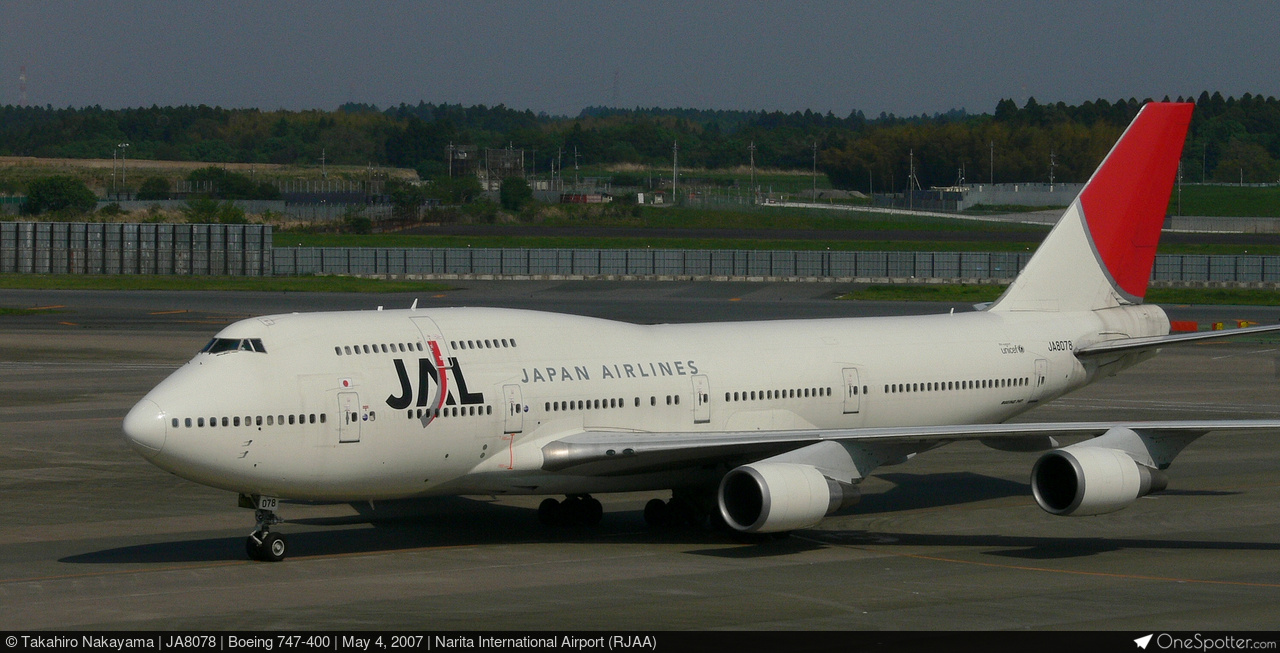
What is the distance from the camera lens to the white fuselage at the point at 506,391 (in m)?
24.4

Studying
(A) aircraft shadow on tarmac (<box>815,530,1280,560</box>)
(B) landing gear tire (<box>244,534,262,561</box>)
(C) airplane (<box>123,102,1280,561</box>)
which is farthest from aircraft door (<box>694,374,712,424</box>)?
(B) landing gear tire (<box>244,534,262,561</box>)

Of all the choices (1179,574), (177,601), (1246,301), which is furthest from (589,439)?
(1246,301)

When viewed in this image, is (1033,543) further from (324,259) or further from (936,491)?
(324,259)

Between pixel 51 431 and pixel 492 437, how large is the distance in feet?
70.6

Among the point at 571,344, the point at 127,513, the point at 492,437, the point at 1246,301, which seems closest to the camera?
the point at 492,437

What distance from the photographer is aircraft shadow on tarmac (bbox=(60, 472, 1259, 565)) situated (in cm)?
2677

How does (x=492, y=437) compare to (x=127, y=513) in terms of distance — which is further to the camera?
(x=127, y=513)

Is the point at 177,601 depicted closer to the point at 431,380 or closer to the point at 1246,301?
the point at 431,380

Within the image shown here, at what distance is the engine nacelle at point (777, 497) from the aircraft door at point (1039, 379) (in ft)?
30.0

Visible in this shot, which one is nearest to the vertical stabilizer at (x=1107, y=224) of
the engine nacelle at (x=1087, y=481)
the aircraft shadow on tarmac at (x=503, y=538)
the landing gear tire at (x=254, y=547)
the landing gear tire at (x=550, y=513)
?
the aircraft shadow on tarmac at (x=503, y=538)

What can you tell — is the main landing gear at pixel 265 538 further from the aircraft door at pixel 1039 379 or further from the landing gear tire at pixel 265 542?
the aircraft door at pixel 1039 379
